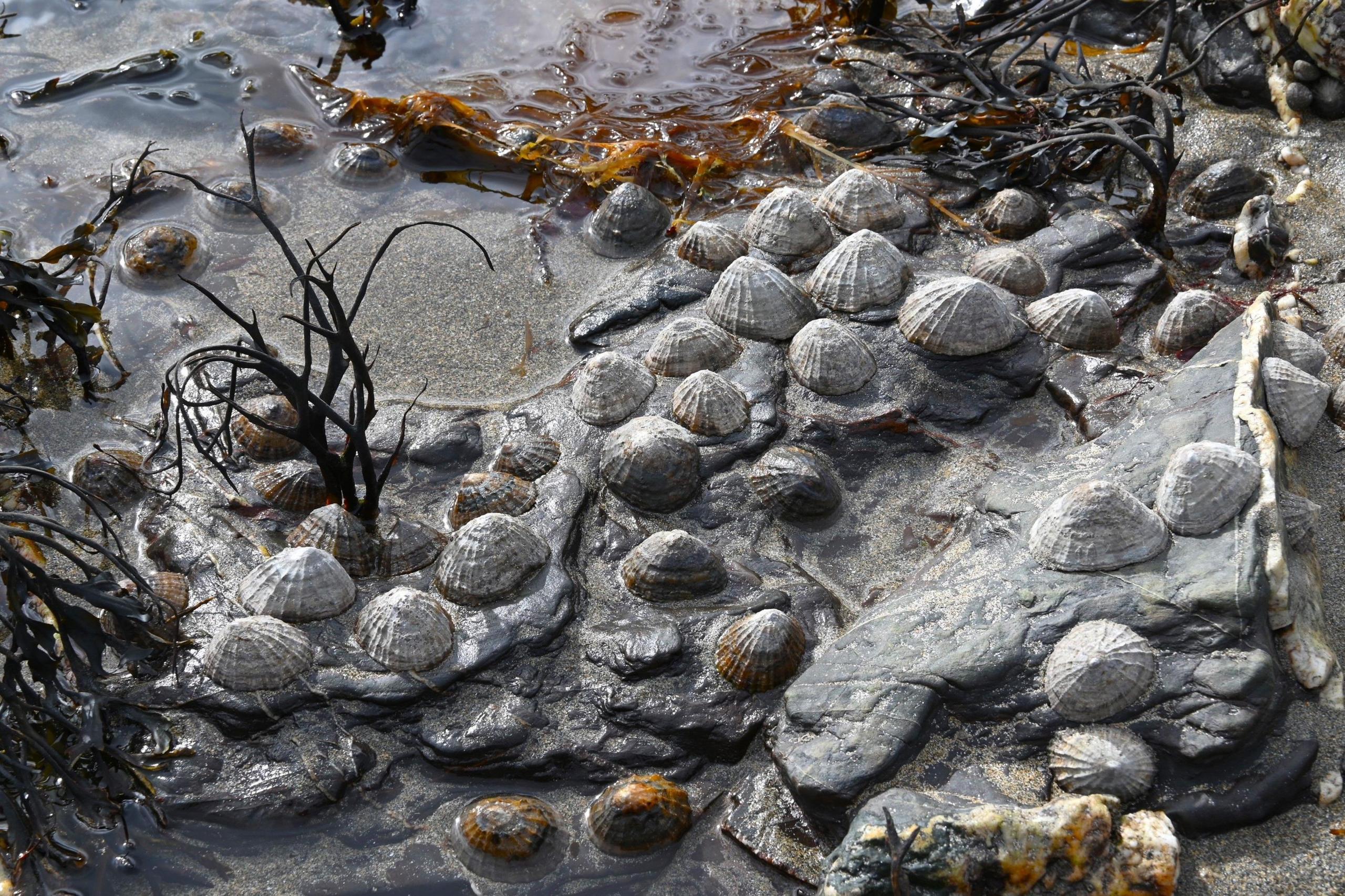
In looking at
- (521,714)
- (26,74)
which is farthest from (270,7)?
(521,714)

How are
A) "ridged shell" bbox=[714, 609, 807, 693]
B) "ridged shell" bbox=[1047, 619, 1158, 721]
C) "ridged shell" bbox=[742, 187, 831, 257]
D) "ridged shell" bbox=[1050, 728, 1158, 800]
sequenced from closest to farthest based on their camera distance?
"ridged shell" bbox=[1050, 728, 1158, 800] → "ridged shell" bbox=[1047, 619, 1158, 721] → "ridged shell" bbox=[714, 609, 807, 693] → "ridged shell" bbox=[742, 187, 831, 257]

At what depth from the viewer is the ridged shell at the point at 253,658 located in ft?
10.8

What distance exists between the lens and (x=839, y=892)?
2.62 m

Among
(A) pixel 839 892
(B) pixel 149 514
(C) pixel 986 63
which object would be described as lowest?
(B) pixel 149 514

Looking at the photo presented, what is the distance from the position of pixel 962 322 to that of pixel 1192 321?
880 mm

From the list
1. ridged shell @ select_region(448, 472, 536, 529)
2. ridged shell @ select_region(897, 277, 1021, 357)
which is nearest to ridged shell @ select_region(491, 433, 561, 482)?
ridged shell @ select_region(448, 472, 536, 529)

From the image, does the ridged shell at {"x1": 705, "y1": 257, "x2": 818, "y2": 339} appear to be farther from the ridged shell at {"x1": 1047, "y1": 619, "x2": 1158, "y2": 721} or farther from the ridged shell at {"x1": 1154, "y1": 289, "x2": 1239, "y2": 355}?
the ridged shell at {"x1": 1047, "y1": 619, "x2": 1158, "y2": 721}

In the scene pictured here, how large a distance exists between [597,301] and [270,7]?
11.4ft

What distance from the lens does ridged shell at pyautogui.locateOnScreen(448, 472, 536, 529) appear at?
3.82 m

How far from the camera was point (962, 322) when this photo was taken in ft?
13.7

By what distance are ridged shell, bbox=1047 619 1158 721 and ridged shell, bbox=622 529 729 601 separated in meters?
1.08

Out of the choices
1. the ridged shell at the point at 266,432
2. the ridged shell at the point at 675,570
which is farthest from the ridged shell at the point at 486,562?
the ridged shell at the point at 266,432

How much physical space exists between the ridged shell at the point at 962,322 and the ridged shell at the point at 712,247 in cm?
92

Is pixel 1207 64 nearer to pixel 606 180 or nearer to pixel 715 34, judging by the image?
pixel 715 34
